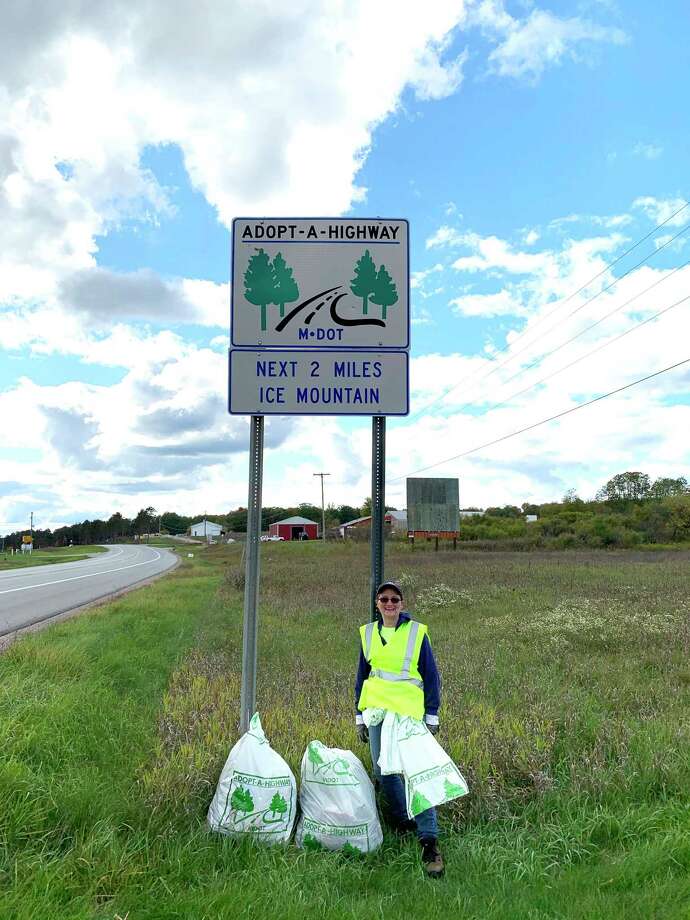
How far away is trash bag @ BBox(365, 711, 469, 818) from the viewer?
379 centimetres

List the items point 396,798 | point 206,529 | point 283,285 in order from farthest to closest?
point 206,529, point 283,285, point 396,798

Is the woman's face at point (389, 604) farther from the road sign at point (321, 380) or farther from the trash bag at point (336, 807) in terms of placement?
the road sign at point (321, 380)

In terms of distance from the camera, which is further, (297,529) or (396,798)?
(297,529)

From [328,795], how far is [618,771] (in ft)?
7.05

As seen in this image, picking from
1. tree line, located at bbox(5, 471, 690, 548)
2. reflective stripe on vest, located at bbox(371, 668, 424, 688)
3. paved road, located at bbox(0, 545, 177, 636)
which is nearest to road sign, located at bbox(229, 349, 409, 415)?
reflective stripe on vest, located at bbox(371, 668, 424, 688)

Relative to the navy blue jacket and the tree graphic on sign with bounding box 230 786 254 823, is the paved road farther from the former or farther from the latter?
the navy blue jacket

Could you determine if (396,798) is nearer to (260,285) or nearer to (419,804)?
(419,804)

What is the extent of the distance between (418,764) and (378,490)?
202cm

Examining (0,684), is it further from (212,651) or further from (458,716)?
(458,716)

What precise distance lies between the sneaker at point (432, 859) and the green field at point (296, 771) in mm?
54

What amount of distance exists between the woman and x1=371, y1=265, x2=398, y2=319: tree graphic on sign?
2144 millimetres

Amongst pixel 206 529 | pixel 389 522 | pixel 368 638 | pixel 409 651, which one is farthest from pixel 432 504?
pixel 206 529

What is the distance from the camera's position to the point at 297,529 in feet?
398

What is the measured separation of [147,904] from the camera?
318 cm
